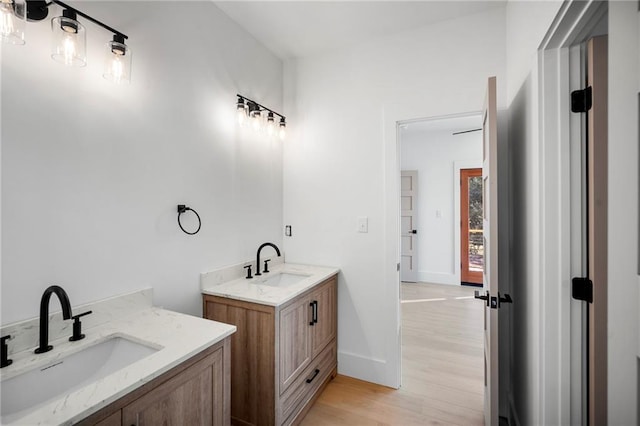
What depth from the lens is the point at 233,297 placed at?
1.81 meters

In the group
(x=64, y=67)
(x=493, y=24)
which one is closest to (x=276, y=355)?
(x=64, y=67)

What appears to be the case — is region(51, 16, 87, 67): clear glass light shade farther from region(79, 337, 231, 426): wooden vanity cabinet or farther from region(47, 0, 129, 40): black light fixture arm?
region(79, 337, 231, 426): wooden vanity cabinet

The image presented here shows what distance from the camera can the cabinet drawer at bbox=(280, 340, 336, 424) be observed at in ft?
6.02

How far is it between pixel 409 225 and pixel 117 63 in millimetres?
5045

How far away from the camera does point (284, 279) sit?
251 cm

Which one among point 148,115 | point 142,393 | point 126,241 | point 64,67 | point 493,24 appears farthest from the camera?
point 493,24

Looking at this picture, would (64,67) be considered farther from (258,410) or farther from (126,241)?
(258,410)

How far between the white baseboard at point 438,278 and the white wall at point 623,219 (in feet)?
15.3

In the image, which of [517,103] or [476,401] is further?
[476,401]

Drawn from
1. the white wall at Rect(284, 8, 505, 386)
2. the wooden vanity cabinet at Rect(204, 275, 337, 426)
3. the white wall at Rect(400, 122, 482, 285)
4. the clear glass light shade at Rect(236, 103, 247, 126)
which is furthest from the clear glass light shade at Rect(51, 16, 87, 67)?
the white wall at Rect(400, 122, 482, 285)

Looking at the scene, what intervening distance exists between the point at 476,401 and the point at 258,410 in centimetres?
157

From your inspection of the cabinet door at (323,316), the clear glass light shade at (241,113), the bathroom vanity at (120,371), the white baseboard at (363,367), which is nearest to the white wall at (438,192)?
the white baseboard at (363,367)

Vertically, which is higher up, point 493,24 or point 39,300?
point 493,24

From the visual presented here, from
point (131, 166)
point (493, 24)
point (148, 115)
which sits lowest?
point (131, 166)
